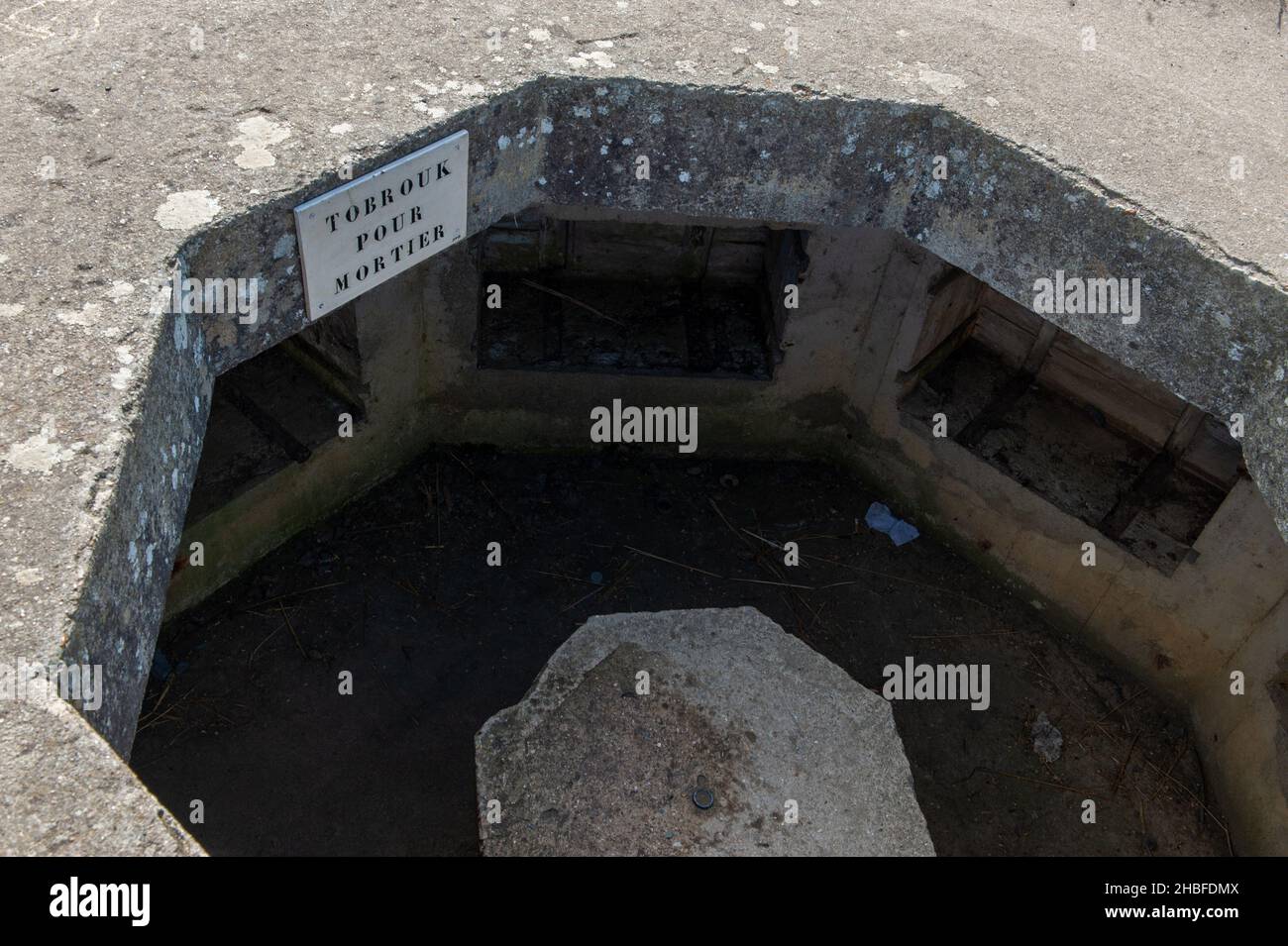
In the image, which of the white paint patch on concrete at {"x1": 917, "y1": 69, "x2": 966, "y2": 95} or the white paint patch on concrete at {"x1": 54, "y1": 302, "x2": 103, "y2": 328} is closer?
the white paint patch on concrete at {"x1": 54, "y1": 302, "x2": 103, "y2": 328}

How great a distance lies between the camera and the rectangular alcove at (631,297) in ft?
22.5

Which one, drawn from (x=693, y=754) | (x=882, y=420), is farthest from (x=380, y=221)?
(x=882, y=420)

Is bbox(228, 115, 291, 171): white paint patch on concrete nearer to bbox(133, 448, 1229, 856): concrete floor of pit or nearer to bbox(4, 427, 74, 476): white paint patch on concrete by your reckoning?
bbox(4, 427, 74, 476): white paint patch on concrete

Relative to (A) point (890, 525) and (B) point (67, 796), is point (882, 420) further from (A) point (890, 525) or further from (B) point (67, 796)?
(B) point (67, 796)

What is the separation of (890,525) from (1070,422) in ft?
4.08

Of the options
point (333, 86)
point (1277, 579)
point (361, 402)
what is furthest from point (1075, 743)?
point (333, 86)

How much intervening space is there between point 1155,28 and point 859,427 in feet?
10.7

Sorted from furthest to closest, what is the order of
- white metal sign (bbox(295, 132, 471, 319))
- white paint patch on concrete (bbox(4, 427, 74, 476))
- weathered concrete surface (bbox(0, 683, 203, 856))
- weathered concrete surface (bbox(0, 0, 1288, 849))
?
white metal sign (bbox(295, 132, 471, 319)), weathered concrete surface (bbox(0, 0, 1288, 849)), white paint patch on concrete (bbox(4, 427, 74, 476)), weathered concrete surface (bbox(0, 683, 203, 856))

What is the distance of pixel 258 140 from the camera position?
3.08 metres

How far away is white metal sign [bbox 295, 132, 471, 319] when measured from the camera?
3.13 meters

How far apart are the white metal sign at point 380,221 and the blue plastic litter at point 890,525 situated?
4198 millimetres

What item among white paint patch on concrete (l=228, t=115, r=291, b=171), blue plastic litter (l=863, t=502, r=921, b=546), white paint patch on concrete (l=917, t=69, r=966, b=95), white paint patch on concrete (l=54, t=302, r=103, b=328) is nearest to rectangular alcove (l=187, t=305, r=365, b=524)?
white paint patch on concrete (l=228, t=115, r=291, b=171)

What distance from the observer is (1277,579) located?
5617mm

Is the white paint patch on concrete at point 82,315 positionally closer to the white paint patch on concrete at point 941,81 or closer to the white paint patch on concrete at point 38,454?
the white paint patch on concrete at point 38,454
